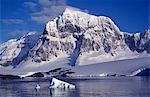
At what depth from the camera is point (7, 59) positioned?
137250 millimetres

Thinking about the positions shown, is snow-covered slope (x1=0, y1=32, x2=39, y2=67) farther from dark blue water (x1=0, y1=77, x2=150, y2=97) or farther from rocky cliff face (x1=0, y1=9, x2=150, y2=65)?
dark blue water (x1=0, y1=77, x2=150, y2=97)

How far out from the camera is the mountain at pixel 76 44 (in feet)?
400

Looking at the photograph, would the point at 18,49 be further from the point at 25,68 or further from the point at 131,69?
the point at 131,69

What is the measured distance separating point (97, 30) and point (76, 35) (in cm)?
850

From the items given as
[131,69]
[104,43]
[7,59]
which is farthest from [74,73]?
[7,59]

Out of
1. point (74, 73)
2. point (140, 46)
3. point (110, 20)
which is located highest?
point (110, 20)

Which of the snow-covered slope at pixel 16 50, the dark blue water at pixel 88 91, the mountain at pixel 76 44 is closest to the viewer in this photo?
the dark blue water at pixel 88 91

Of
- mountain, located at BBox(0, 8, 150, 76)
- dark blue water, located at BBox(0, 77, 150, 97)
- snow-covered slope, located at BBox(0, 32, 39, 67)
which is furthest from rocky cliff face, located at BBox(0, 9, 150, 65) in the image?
dark blue water, located at BBox(0, 77, 150, 97)

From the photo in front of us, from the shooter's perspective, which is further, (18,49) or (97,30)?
(18,49)

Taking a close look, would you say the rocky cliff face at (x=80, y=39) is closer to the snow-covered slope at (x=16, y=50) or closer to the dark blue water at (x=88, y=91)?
the snow-covered slope at (x=16, y=50)

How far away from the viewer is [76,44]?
13125 cm

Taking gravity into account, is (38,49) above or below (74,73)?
above

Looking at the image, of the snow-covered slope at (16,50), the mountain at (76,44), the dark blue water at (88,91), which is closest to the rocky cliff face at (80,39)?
the mountain at (76,44)

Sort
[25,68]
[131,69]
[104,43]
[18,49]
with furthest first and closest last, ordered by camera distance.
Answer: [18,49], [104,43], [25,68], [131,69]
